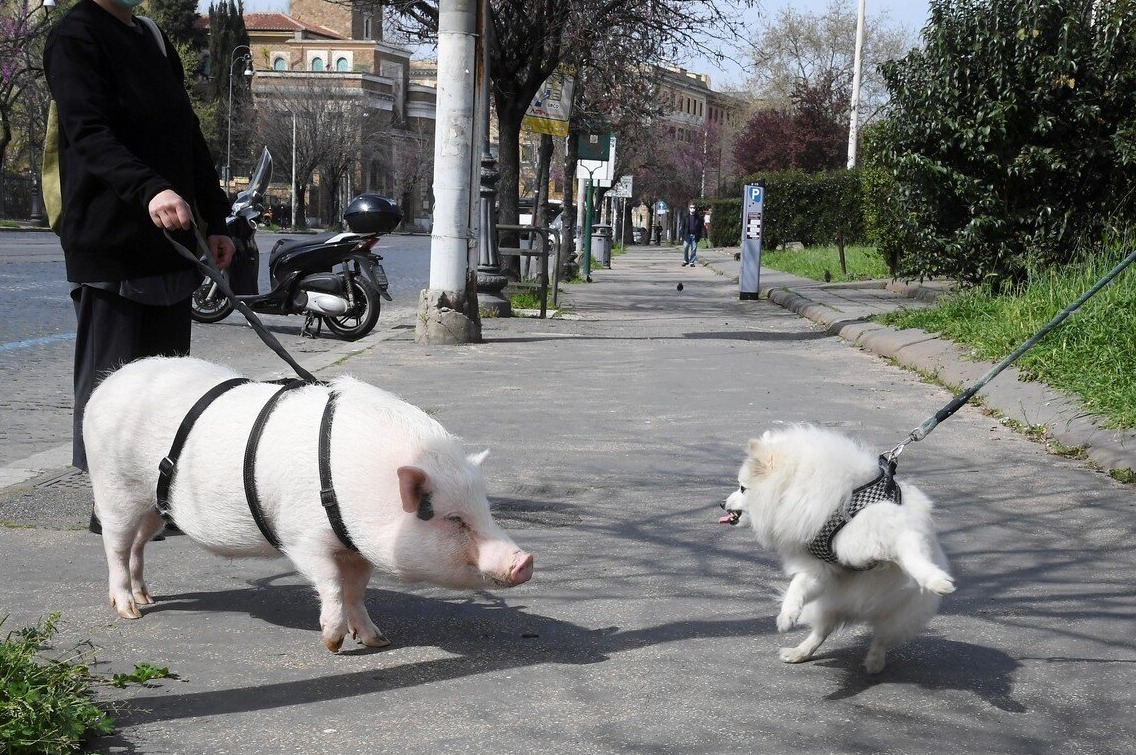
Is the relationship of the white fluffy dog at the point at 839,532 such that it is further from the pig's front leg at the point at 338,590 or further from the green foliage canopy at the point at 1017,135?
the green foliage canopy at the point at 1017,135

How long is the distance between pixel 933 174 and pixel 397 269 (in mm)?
17700

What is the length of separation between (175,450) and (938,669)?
7.94 feet

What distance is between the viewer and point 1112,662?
3943mm

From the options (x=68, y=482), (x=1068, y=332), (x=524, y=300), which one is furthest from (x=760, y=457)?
(x=524, y=300)

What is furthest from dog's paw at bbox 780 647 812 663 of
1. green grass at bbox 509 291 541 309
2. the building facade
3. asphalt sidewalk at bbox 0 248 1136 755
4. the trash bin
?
the building facade

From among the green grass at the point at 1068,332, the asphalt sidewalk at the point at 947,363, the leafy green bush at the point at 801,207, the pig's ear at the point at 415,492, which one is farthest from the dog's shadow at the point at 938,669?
the leafy green bush at the point at 801,207

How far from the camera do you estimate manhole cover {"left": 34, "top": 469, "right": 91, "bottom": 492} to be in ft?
19.3

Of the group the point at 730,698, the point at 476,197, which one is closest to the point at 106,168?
the point at 730,698

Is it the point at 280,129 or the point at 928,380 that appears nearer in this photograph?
the point at 928,380

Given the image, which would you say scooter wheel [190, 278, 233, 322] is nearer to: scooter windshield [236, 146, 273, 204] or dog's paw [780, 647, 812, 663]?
scooter windshield [236, 146, 273, 204]

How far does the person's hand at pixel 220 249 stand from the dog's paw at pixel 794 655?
8.57 ft

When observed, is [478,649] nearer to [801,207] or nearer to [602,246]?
[801,207]

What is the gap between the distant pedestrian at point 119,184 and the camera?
14.3 ft

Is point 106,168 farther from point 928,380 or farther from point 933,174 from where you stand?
point 933,174
